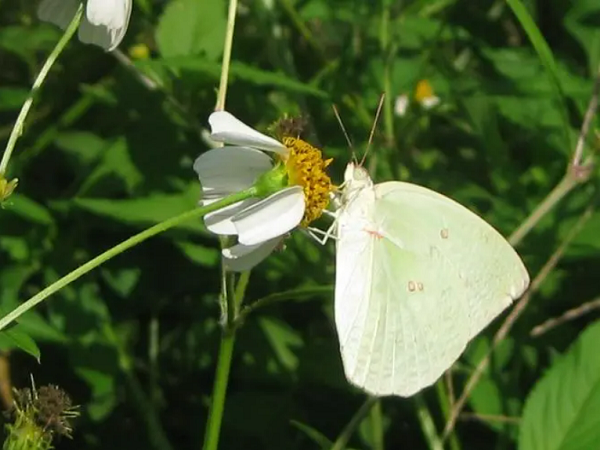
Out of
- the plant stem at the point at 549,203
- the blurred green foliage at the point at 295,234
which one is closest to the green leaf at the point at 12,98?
the blurred green foliage at the point at 295,234

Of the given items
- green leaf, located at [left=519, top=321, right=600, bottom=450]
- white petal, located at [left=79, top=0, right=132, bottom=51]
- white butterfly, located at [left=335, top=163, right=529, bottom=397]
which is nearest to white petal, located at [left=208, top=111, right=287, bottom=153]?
white petal, located at [left=79, top=0, right=132, bottom=51]

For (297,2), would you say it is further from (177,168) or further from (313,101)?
(177,168)

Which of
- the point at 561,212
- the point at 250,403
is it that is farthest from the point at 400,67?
the point at 250,403

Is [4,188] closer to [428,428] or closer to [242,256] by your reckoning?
[242,256]

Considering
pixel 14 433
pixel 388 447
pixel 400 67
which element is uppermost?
pixel 400 67

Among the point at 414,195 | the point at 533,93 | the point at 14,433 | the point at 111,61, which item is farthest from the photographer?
the point at 111,61

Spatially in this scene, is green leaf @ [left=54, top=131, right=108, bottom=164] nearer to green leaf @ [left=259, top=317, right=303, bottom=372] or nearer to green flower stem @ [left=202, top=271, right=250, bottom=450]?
green leaf @ [left=259, top=317, right=303, bottom=372]
